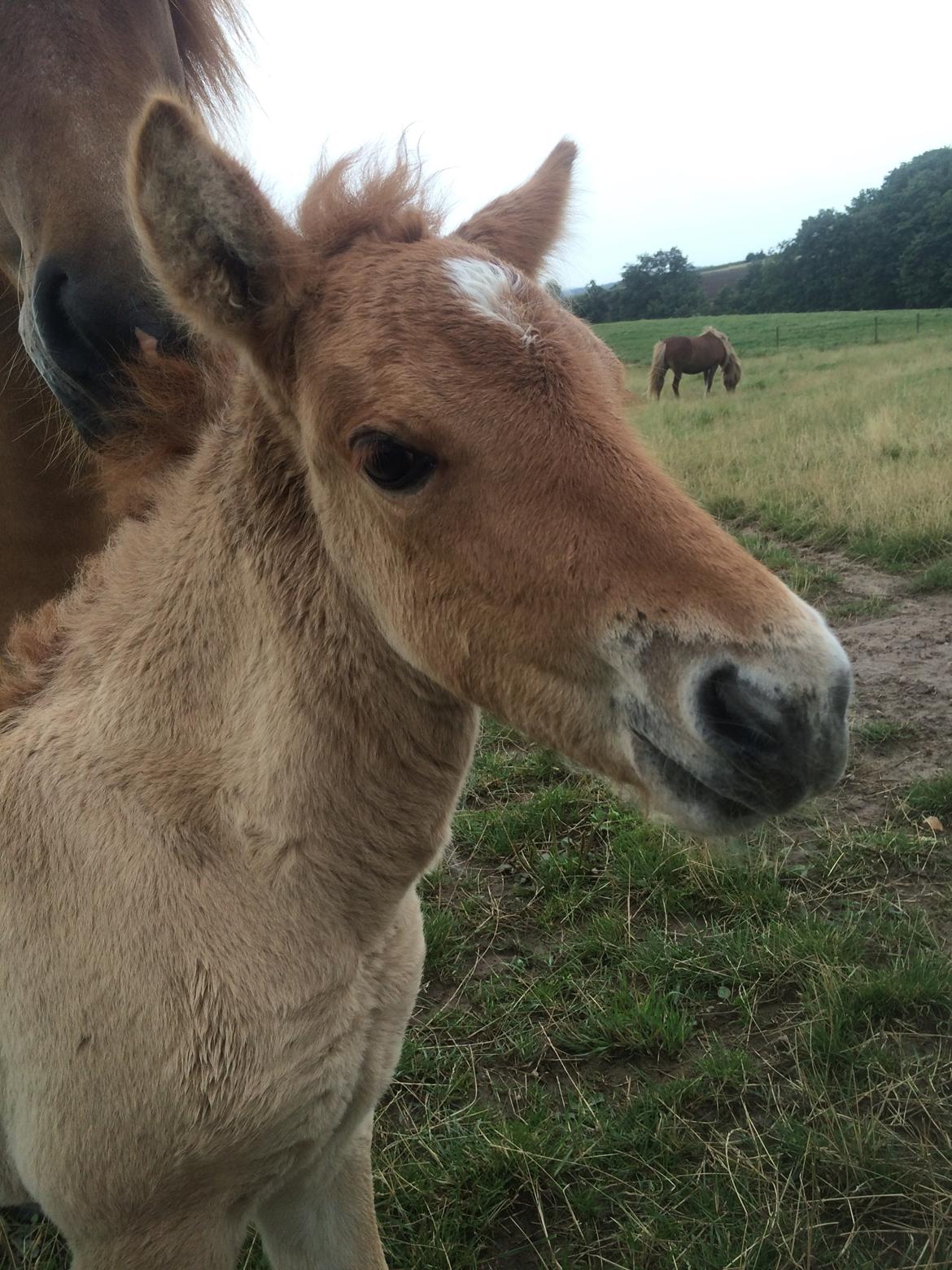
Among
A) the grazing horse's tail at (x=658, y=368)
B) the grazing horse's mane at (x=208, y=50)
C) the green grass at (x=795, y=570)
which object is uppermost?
the grazing horse's mane at (x=208, y=50)

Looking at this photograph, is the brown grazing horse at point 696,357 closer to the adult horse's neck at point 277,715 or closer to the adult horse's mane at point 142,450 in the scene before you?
the adult horse's mane at point 142,450

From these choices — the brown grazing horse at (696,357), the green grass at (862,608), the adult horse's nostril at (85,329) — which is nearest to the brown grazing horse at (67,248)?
the adult horse's nostril at (85,329)

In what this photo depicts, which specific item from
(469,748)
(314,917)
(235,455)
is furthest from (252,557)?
(314,917)

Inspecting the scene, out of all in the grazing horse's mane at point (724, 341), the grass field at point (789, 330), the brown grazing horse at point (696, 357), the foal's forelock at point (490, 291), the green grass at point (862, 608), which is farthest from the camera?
the grass field at point (789, 330)

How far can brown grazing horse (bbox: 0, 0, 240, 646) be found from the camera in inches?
88.5

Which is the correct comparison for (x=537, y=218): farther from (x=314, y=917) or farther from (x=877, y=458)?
(x=877, y=458)

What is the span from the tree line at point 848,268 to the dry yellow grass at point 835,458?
64.9ft

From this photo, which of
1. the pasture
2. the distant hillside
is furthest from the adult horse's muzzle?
the distant hillside

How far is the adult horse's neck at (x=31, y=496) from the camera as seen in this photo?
115 inches

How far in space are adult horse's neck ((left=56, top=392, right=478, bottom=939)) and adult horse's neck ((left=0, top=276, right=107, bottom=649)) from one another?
1.44 metres

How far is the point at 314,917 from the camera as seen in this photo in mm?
1621

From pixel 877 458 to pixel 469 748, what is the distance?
26.6 ft

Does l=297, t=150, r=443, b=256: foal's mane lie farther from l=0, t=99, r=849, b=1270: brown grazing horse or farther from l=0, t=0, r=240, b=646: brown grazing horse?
l=0, t=0, r=240, b=646: brown grazing horse

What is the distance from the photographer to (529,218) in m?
2.01
